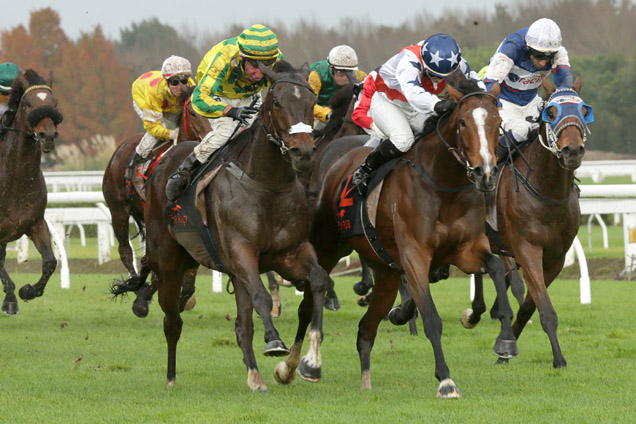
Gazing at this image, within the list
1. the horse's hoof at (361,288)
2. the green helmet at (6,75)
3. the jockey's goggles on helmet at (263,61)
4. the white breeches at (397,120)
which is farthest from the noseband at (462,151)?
the green helmet at (6,75)

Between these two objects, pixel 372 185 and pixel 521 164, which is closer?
pixel 372 185

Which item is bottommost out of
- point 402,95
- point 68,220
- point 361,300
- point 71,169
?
point 71,169

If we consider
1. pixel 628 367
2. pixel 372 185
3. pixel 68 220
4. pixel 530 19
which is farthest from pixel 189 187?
pixel 530 19

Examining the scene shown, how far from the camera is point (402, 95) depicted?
635 centimetres

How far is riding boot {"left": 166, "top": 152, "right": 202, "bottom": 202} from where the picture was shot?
20.5 feet

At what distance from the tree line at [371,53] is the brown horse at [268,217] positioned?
18.4 meters

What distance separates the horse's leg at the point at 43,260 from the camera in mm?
8406

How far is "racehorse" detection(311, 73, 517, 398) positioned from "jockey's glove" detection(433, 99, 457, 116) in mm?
44

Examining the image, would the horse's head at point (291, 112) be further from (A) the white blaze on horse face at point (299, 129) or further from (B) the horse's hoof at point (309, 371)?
(B) the horse's hoof at point (309, 371)

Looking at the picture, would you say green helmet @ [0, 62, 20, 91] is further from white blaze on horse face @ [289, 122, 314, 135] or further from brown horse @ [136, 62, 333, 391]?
white blaze on horse face @ [289, 122, 314, 135]

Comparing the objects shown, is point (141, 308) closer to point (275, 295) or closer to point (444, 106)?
point (275, 295)

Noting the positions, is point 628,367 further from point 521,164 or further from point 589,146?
point 589,146

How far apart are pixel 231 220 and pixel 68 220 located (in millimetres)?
8958

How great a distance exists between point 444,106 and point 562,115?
93 cm
